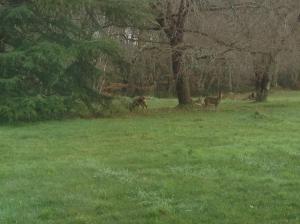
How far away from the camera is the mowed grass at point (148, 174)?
297 inches

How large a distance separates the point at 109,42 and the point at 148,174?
35.5 ft

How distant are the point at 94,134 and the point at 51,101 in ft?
11.3

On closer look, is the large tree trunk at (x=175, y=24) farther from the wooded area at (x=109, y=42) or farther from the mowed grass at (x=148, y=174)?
the mowed grass at (x=148, y=174)

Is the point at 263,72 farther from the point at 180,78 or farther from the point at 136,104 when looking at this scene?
the point at 136,104

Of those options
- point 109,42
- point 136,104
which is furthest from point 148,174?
point 136,104

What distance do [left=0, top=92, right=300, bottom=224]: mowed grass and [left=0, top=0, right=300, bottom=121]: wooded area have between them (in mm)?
2176

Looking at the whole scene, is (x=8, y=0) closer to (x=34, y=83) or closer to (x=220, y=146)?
(x=34, y=83)

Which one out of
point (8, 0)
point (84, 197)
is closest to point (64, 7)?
point (8, 0)

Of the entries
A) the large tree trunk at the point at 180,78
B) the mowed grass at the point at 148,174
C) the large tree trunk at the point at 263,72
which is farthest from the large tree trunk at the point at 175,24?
the mowed grass at the point at 148,174

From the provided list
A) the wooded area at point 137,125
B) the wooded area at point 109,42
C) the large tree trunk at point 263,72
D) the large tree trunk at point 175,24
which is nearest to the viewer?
the wooded area at point 137,125

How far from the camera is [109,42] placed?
66.9ft

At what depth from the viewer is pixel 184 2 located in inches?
918

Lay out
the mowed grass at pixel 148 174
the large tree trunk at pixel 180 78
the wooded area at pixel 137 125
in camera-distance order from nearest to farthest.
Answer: the mowed grass at pixel 148 174, the wooded area at pixel 137 125, the large tree trunk at pixel 180 78

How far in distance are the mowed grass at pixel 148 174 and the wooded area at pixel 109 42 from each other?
2176 millimetres
